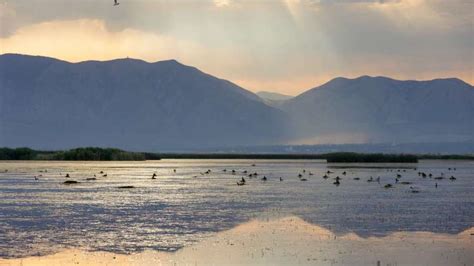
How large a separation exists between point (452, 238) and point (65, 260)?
16275mm

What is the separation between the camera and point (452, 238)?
3450cm

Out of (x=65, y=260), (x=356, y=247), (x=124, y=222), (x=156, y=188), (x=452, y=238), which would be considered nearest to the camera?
(x=65, y=260)

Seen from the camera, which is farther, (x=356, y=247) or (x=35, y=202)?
(x=35, y=202)

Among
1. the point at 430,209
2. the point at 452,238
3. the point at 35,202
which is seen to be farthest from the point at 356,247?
the point at 35,202

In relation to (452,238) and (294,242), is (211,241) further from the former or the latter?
(452,238)

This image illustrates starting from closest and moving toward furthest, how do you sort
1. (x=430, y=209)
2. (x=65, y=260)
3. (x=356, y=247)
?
1. (x=65, y=260)
2. (x=356, y=247)
3. (x=430, y=209)

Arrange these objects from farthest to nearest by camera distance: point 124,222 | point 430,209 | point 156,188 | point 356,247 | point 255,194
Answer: point 156,188 → point 255,194 → point 430,209 → point 124,222 → point 356,247

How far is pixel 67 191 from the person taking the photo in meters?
61.9

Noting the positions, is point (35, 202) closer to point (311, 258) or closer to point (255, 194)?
point (255, 194)

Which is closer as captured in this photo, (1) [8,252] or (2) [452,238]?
(1) [8,252]

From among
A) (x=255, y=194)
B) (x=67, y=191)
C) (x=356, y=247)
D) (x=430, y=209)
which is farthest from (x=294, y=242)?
(x=67, y=191)

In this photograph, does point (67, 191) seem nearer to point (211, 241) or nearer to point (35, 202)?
point (35, 202)

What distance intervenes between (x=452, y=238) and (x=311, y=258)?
8.56 m

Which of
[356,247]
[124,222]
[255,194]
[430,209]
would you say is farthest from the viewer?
[255,194]
